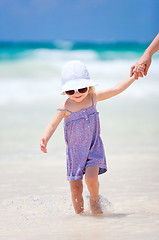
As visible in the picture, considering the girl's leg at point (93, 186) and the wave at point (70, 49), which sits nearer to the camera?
the girl's leg at point (93, 186)

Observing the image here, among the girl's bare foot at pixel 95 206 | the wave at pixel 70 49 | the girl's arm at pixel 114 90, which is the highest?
the wave at pixel 70 49

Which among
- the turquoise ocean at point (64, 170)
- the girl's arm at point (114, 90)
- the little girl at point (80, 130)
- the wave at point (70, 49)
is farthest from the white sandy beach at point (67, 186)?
the wave at point (70, 49)

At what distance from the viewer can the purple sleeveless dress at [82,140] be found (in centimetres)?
241

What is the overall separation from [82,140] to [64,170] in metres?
1.23

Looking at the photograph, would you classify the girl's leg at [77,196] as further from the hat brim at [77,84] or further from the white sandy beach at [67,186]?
the hat brim at [77,84]

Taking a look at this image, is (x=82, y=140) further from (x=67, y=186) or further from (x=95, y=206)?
(x=67, y=186)

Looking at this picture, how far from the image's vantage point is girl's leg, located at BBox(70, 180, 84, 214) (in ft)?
7.96

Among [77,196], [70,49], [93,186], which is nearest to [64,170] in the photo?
[77,196]

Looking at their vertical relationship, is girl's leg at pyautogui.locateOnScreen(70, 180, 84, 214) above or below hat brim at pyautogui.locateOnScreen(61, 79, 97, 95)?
below

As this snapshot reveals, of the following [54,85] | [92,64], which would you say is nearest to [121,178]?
[54,85]

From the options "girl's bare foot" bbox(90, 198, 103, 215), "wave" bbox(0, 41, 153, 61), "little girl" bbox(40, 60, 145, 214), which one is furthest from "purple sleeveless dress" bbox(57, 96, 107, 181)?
"wave" bbox(0, 41, 153, 61)

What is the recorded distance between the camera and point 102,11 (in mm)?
15664

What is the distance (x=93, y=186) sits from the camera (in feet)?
7.69

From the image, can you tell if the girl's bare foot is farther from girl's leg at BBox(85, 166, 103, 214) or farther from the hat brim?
the hat brim
